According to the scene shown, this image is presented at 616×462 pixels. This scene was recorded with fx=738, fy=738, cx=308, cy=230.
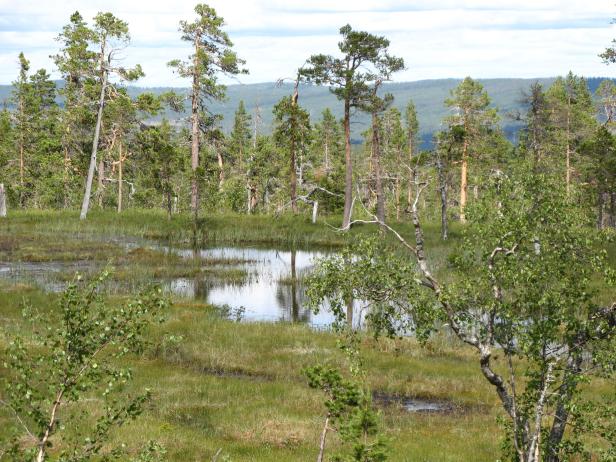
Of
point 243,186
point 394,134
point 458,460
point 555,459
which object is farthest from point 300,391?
point 394,134

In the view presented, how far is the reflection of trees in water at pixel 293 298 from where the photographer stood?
2946 cm

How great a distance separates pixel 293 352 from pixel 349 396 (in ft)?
51.1

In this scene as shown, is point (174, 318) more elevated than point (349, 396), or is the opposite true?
point (349, 396)

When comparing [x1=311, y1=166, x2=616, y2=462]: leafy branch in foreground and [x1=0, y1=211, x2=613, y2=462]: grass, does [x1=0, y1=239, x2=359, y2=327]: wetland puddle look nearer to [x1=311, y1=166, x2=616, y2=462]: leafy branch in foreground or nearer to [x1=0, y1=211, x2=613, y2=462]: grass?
[x1=0, y1=211, x2=613, y2=462]: grass

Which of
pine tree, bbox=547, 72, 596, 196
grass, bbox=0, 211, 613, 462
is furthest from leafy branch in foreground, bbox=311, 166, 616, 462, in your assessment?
pine tree, bbox=547, 72, 596, 196

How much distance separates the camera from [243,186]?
7862 cm

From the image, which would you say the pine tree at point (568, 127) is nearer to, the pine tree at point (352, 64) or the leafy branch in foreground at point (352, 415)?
the pine tree at point (352, 64)

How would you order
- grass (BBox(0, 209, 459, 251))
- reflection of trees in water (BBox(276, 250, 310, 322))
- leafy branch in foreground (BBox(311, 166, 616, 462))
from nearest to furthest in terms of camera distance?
1. leafy branch in foreground (BBox(311, 166, 616, 462))
2. reflection of trees in water (BBox(276, 250, 310, 322))
3. grass (BBox(0, 209, 459, 251))

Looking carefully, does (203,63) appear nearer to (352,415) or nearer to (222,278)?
(222,278)

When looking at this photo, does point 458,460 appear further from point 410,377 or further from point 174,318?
point 174,318

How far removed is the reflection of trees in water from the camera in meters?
29.5

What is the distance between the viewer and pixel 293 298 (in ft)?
107

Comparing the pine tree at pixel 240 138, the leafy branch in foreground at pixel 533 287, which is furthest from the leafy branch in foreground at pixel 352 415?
the pine tree at pixel 240 138

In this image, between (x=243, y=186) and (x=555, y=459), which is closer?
(x=555, y=459)
